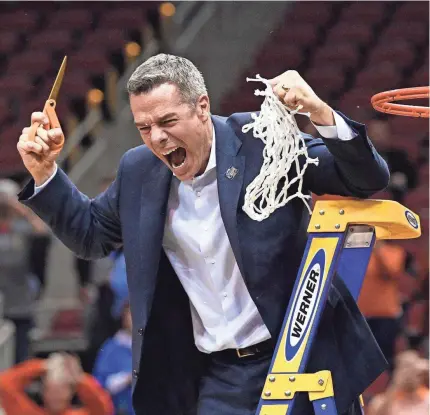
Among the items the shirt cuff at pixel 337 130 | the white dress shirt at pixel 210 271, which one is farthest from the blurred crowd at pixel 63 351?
the shirt cuff at pixel 337 130

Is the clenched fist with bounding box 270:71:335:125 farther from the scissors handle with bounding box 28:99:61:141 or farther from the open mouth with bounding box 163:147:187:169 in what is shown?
the scissors handle with bounding box 28:99:61:141

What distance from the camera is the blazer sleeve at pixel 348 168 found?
260 cm

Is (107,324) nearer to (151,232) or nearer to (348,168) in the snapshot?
(151,232)

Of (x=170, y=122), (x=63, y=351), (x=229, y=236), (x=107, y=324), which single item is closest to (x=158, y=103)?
(x=170, y=122)

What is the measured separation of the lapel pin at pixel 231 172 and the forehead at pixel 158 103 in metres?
0.20

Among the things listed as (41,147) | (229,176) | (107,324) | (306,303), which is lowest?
(107,324)

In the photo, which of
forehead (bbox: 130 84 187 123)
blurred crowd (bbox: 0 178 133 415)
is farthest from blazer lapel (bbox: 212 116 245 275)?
blurred crowd (bbox: 0 178 133 415)

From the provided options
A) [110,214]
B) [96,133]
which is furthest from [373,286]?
[96,133]

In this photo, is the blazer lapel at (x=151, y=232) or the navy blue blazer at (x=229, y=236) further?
the blazer lapel at (x=151, y=232)

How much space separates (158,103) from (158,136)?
83mm

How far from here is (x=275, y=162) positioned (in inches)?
108

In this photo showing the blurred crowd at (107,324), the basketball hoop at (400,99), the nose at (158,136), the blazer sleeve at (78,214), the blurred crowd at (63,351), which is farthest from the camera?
the blurred crowd at (63,351)

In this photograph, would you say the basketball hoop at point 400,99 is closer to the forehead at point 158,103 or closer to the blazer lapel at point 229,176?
the blazer lapel at point 229,176

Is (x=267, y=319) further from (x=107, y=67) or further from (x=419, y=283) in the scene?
(x=107, y=67)
